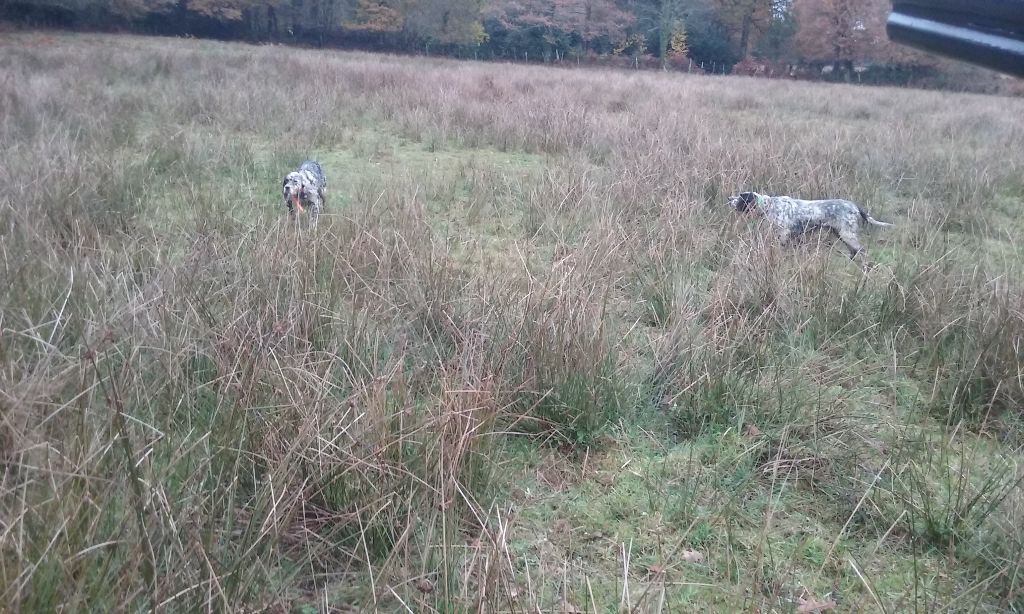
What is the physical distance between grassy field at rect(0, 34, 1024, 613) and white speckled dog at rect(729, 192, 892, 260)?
17 cm

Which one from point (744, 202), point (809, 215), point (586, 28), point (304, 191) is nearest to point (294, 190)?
point (304, 191)

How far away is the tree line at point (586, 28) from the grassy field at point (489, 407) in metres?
29.8

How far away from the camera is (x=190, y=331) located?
284cm

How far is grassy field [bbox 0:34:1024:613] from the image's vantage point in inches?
73.7

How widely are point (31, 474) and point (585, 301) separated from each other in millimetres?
2184

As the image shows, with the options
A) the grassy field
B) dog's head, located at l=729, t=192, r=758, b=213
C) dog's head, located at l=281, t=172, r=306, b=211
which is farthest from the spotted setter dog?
dog's head, located at l=729, t=192, r=758, b=213

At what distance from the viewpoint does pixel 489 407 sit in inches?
100

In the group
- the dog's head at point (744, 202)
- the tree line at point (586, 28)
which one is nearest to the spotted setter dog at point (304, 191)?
the dog's head at point (744, 202)

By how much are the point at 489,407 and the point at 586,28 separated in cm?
3932

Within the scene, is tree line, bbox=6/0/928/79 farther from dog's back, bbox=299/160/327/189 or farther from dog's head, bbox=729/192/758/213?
dog's head, bbox=729/192/758/213

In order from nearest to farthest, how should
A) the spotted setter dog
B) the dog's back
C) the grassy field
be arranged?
the grassy field → the spotted setter dog → the dog's back

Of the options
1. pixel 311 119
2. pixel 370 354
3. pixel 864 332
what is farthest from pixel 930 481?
pixel 311 119

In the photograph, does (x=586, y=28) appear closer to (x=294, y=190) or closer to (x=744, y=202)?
(x=744, y=202)

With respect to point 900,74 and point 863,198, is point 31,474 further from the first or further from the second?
point 900,74
